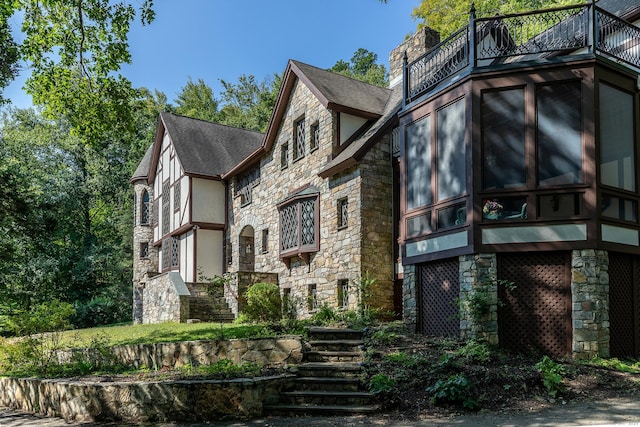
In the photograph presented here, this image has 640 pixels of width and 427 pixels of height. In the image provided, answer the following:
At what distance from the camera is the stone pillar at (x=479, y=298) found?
1012 centimetres

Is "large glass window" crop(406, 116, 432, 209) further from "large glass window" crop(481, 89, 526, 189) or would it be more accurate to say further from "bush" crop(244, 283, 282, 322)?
"bush" crop(244, 283, 282, 322)

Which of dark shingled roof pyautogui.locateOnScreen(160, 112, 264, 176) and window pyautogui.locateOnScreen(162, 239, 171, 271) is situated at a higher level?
dark shingled roof pyautogui.locateOnScreen(160, 112, 264, 176)

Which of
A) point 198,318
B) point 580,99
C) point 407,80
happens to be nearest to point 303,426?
point 580,99

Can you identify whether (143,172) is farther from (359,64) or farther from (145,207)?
(359,64)

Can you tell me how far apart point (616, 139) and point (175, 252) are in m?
19.2

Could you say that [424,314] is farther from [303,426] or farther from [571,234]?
[303,426]

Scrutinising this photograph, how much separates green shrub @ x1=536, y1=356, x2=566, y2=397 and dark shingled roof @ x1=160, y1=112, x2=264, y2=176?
17.2 meters

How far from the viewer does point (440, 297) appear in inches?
452

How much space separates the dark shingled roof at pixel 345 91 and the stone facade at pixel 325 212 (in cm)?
46

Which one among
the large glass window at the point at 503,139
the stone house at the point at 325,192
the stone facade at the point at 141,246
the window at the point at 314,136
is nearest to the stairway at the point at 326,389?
the large glass window at the point at 503,139

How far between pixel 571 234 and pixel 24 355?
1075cm

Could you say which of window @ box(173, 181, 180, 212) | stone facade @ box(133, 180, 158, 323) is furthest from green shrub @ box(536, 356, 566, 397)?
stone facade @ box(133, 180, 158, 323)

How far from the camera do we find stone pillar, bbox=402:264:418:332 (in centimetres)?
1202

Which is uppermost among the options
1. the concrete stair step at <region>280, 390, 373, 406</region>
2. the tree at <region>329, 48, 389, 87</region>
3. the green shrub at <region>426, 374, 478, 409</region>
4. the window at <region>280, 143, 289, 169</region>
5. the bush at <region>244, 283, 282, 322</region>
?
the tree at <region>329, 48, 389, 87</region>
